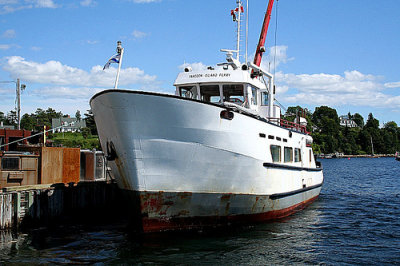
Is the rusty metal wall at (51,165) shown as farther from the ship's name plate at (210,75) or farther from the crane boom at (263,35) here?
the crane boom at (263,35)

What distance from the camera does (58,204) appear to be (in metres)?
14.6

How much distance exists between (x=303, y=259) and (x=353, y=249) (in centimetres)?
208

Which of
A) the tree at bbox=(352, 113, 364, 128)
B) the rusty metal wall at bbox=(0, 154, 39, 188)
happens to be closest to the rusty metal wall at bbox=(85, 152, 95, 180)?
the rusty metal wall at bbox=(0, 154, 39, 188)

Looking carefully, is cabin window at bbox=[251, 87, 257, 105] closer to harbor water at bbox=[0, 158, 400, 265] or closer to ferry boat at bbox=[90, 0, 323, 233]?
ferry boat at bbox=[90, 0, 323, 233]

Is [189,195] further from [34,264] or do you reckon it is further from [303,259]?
[34,264]

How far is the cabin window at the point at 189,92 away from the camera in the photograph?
1438 centimetres

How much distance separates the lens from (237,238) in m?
11.5

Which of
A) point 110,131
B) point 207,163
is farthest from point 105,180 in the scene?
point 207,163

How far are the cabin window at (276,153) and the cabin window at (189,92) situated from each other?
11.5 feet

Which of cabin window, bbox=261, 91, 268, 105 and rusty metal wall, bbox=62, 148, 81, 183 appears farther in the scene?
rusty metal wall, bbox=62, 148, 81, 183

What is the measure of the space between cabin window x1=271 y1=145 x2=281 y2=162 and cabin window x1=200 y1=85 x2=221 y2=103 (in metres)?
2.71

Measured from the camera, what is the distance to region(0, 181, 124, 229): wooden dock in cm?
1292

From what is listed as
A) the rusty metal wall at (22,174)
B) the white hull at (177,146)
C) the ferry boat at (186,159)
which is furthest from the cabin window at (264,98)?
the rusty metal wall at (22,174)

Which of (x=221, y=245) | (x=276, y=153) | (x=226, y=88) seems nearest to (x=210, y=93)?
(x=226, y=88)
